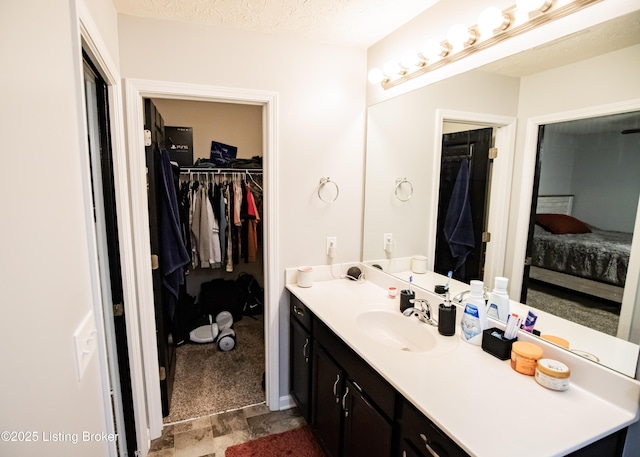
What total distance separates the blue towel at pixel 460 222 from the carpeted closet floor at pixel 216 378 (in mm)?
1706

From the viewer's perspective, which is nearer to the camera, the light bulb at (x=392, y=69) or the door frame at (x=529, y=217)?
the door frame at (x=529, y=217)

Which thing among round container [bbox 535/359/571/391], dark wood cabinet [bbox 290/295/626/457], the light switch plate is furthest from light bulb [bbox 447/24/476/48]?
the light switch plate

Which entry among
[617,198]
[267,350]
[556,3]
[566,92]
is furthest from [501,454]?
[267,350]

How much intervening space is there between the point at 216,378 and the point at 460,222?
84.3 inches

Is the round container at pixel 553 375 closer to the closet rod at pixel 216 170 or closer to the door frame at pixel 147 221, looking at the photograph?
the door frame at pixel 147 221

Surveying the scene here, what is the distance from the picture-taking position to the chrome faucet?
1.67 m

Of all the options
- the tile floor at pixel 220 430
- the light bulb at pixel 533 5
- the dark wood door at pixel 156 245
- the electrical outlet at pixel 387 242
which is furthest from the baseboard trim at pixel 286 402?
the light bulb at pixel 533 5

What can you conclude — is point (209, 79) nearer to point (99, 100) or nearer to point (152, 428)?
point (99, 100)

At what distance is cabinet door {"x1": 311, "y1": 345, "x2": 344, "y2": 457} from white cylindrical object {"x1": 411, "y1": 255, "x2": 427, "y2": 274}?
0.75m

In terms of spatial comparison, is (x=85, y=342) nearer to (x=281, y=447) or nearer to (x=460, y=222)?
(x=281, y=447)

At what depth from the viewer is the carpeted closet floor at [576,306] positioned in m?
1.17

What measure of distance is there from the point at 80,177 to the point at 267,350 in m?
1.70

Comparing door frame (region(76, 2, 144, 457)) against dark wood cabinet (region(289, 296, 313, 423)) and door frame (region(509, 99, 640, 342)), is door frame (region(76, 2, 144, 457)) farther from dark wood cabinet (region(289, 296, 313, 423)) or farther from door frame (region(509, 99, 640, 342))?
door frame (region(509, 99, 640, 342))

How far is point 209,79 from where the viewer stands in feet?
6.32
